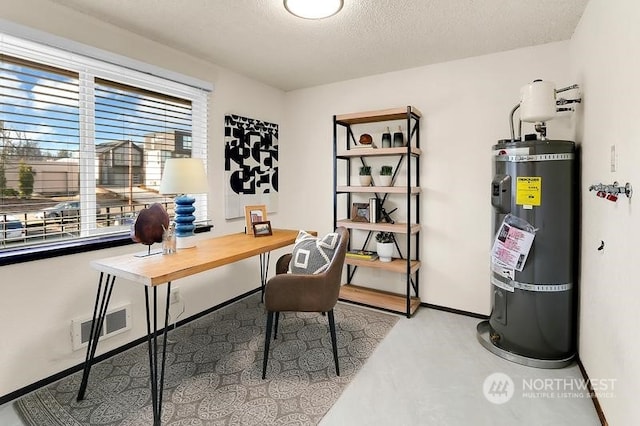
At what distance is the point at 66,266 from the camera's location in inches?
85.1

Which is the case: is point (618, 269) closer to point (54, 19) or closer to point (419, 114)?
point (419, 114)

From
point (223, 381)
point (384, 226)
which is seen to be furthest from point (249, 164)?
point (223, 381)

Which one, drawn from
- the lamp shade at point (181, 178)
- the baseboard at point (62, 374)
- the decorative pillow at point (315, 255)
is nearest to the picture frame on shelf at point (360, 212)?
the decorative pillow at point (315, 255)

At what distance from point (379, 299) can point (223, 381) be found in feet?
5.55

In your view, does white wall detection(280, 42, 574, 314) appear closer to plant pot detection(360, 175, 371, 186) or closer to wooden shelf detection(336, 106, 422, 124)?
wooden shelf detection(336, 106, 422, 124)

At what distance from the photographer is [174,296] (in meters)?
2.83

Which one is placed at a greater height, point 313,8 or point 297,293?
point 313,8

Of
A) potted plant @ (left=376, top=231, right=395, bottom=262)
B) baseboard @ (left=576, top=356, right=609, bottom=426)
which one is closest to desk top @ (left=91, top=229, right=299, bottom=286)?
potted plant @ (left=376, top=231, right=395, bottom=262)

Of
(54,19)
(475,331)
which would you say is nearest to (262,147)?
(54,19)

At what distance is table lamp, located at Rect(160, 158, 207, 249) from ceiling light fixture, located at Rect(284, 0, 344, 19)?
1.17 m

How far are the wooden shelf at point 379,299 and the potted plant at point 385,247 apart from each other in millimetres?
391

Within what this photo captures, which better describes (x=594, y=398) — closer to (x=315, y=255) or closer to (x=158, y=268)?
(x=315, y=255)

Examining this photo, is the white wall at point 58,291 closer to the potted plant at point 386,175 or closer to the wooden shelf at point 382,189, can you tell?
the wooden shelf at point 382,189

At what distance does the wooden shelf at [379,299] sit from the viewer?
3.13 m
